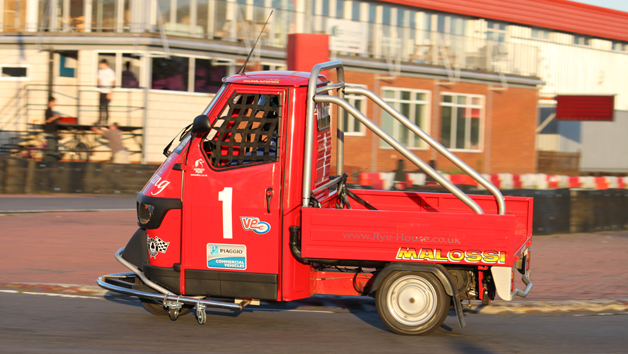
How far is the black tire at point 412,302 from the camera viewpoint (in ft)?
20.7

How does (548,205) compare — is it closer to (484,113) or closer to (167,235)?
(167,235)

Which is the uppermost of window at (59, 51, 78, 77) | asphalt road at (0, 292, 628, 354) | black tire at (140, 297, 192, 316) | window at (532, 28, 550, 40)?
window at (532, 28, 550, 40)

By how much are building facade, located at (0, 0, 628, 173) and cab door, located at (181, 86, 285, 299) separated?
8380 mm

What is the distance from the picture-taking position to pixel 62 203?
16250mm

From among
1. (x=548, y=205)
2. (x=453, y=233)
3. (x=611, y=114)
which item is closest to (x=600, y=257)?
(x=548, y=205)

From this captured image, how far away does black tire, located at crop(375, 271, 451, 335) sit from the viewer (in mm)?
6320

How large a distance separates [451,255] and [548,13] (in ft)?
137

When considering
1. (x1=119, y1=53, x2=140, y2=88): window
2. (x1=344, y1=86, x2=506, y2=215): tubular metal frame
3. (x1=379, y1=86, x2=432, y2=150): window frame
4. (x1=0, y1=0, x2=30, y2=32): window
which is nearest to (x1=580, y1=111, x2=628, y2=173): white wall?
(x1=379, y1=86, x2=432, y2=150): window frame

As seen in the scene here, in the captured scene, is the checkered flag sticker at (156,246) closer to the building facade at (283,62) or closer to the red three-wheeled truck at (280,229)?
the red three-wheeled truck at (280,229)

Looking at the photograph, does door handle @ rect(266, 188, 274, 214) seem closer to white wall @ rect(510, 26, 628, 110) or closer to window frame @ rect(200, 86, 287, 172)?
window frame @ rect(200, 86, 287, 172)

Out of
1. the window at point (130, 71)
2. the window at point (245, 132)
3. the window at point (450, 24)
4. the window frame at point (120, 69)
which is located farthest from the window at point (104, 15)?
the window at point (450, 24)

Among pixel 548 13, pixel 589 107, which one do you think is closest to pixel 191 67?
pixel 589 107

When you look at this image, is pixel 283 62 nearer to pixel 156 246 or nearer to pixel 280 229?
pixel 156 246

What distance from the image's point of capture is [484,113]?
33.5 metres
